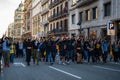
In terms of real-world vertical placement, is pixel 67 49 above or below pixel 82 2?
below

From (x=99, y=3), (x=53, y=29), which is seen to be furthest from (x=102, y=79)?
(x=53, y=29)

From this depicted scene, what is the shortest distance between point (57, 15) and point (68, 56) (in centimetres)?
4068

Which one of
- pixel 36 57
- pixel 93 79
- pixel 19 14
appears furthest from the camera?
pixel 19 14

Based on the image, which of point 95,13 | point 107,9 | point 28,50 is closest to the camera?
point 28,50

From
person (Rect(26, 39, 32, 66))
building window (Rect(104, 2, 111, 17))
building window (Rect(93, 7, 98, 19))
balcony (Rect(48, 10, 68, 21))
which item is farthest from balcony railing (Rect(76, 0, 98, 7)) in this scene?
person (Rect(26, 39, 32, 66))

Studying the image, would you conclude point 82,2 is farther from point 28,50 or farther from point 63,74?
point 63,74

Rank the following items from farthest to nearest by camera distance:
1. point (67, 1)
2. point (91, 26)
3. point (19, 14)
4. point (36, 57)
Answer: point (19, 14) < point (67, 1) < point (91, 26) < point (36, 57)

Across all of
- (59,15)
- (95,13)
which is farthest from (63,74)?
(59,15)

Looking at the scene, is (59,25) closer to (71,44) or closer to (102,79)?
(71,44)

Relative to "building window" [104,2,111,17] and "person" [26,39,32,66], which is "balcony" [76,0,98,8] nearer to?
"building window" [104,2,111,17]

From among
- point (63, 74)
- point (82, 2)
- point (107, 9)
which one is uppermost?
point (82, 2)

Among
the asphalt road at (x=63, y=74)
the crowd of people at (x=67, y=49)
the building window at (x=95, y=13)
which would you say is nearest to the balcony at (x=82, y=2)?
the building window at (x=95, y=13)

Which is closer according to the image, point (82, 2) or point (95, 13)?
point (95, 13)

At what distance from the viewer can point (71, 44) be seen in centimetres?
2405
